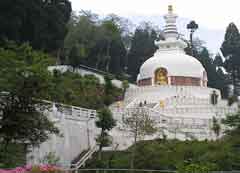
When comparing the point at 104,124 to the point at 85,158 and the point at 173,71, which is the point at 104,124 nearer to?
the point at 85,158

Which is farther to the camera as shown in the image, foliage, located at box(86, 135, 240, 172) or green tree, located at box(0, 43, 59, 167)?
foliage, located at box(86, 135, 240, 172)

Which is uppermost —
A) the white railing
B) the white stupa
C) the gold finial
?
the gold finial

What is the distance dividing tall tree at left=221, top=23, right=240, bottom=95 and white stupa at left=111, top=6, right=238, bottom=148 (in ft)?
31.3

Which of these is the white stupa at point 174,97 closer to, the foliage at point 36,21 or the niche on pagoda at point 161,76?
the niche on pagoda at point 161,76

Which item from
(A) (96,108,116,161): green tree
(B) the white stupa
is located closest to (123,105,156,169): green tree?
(A) (96,108,116,161): green tree

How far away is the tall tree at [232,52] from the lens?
62375 millimetres

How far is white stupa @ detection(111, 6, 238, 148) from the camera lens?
31.2 m

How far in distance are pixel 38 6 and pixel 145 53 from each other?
31086 mm

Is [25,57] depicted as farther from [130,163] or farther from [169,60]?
[169,60]

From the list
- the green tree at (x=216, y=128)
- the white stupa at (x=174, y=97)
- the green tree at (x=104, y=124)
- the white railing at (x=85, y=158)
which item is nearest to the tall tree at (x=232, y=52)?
the white stupa at (x=174, y=97)

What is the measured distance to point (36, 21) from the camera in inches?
1390

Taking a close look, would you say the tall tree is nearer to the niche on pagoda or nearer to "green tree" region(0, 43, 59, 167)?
the niche on pagoda

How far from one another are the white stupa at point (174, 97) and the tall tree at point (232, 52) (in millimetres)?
9555

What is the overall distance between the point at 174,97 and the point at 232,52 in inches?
974
